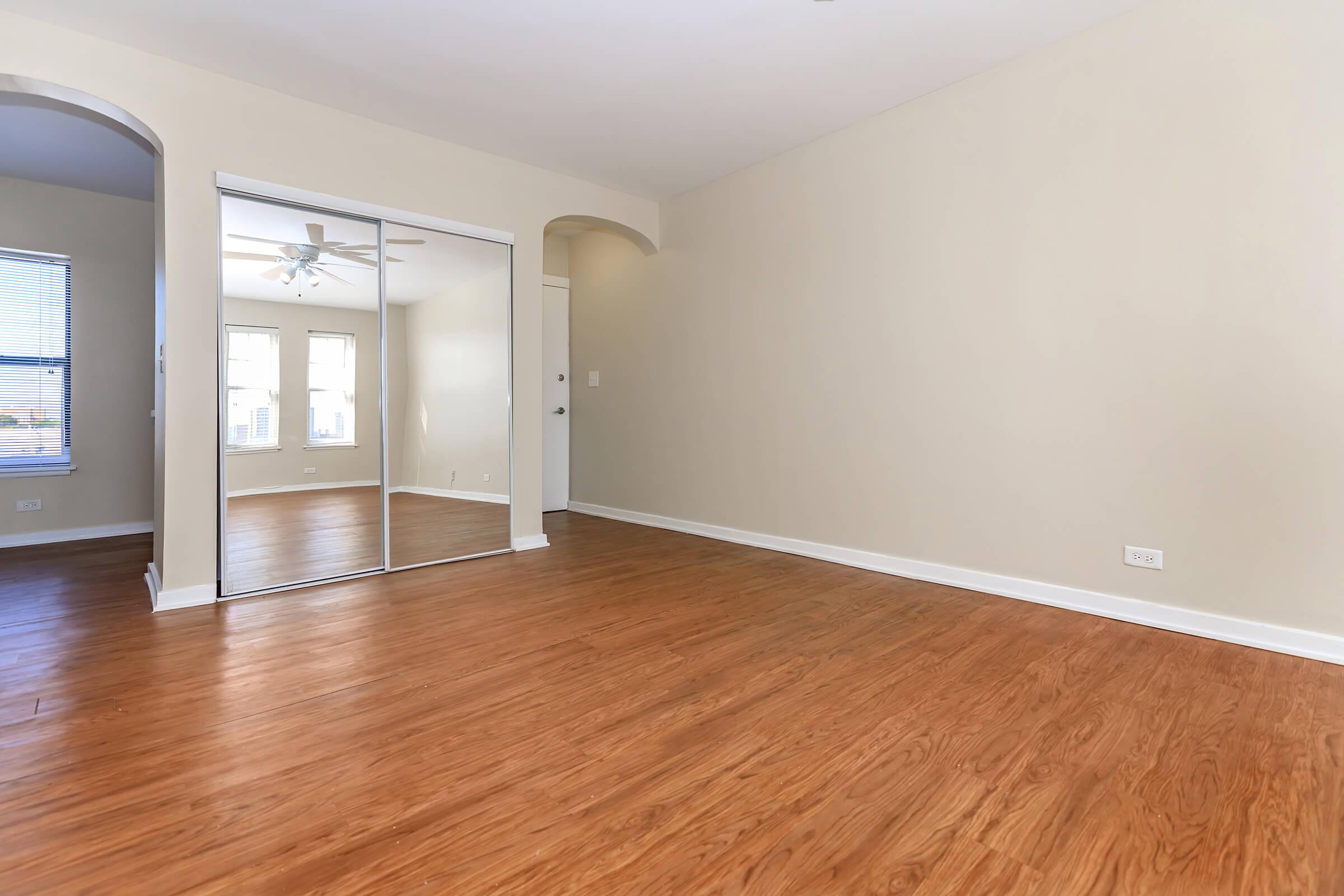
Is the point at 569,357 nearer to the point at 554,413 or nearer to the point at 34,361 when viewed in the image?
the point at 554,413

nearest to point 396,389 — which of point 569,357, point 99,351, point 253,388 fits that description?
point 253,388

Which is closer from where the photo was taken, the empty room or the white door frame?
the empty room

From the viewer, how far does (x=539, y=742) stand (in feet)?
5.97

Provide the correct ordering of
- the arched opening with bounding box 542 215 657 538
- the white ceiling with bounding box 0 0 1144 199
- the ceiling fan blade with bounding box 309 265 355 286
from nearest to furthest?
the white ceiling with bounding box 0 0 1144 199, the ceiling fan blade with bounding box 309 265 355 286, the arched opening with bounding box 542 215 657 538

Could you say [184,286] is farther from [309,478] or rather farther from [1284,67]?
[1284,67]

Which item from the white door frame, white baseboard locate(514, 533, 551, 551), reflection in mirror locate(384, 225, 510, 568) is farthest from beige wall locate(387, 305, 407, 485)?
the white door frame

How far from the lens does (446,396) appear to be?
4098mm

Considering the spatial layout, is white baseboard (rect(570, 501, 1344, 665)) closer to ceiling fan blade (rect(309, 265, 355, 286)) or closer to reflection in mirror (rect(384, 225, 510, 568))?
reflection in mirror (rect(384, 225, 510, 568))

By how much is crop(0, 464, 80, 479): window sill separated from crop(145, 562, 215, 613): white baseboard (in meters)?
2.49

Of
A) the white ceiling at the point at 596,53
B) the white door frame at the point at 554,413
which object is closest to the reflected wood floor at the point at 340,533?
the white door frame at the point at 554,413

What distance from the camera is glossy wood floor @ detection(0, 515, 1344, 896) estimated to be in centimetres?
131

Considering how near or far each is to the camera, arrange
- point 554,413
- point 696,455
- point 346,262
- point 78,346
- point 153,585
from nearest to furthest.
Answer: point 153,585 < point 346,262 < point 78,346 < point 696,455 < point 554,413

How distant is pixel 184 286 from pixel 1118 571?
15.9ft

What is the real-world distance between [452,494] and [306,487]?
0.87 meters
